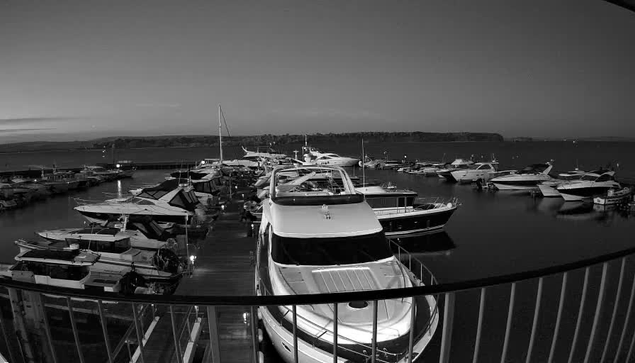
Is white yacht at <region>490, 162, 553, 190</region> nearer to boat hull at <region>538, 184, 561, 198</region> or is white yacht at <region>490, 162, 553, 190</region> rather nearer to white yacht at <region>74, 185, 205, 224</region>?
boat hull at <region>538, 184, 561, 198</region>

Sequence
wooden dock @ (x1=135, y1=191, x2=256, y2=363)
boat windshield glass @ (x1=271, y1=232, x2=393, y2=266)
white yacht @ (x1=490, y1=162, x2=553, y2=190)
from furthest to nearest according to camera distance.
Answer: white yacht @ (x1=490, y1=162, x2=553, y2=190), boat windshield glass @ (x1=271, y1=232, x2=393, y2=266), wooden dock @ (x1=135, y1=191, x2=256, y2=363)

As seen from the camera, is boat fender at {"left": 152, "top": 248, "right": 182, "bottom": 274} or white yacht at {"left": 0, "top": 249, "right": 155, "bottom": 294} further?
boat fender at {"left": 152, "top": 248, "right": 182, "bottom": 274}

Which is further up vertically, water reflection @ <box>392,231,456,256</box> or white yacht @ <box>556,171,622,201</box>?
white yacht @ <box>556,171,622,201</box>

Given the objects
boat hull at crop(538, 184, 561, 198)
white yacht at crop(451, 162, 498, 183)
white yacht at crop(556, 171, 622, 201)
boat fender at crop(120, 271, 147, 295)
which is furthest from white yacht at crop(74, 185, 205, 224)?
white yacht at crop(451, 162, 498, 183)

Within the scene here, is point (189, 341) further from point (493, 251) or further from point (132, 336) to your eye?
point (493, 251)

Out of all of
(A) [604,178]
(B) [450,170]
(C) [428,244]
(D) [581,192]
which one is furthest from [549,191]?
(C) [428,244]

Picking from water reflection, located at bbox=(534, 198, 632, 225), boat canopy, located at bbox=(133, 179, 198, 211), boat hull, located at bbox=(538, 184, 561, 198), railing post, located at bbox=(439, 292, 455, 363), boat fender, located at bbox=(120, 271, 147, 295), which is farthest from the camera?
boat hull, located at bbox=(538, 184, 561, 198)

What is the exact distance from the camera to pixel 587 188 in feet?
87.5

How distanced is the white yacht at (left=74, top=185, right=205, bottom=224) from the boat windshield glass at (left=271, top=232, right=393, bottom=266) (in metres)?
11.8

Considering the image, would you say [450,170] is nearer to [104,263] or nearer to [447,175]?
[447,175]

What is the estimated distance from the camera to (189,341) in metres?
5.77

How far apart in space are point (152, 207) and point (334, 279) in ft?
47.2

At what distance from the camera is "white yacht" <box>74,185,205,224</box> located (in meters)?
16.8

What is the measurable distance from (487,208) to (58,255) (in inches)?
1079
